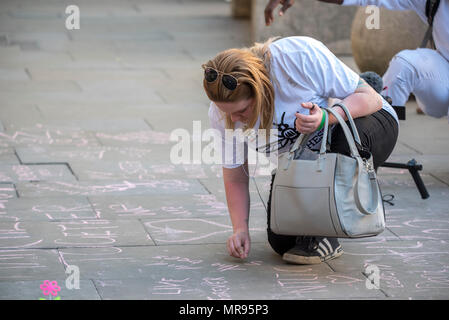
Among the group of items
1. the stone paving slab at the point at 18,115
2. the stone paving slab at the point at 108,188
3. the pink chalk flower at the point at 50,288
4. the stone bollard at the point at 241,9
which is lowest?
the stone bollard at the point at 241,9

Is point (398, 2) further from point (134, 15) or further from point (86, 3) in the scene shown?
point (86, 3)

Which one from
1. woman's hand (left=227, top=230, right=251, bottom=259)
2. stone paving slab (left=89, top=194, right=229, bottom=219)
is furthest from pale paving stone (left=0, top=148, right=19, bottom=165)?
woman's hand (left=227, top=230, right=251, bottom=259)

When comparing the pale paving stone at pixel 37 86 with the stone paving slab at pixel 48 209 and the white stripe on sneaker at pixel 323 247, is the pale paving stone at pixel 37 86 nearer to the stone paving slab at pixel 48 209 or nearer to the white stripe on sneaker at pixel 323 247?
the stone paving slab at pixel 48 209

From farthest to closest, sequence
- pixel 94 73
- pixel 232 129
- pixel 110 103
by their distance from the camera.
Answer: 1. pixel 94 73
2. pixel 110 103
3. pixel 232 129

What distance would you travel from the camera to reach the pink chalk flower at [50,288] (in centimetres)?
357

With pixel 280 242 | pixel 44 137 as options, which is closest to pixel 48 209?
pixel 280 242

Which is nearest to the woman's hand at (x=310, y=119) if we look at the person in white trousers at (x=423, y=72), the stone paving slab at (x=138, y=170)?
the person in white trousers at (x=423, y=72)

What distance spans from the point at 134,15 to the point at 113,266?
30.1 ft

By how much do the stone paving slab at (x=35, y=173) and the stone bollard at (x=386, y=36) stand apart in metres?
3.32

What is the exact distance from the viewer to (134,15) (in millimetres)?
12695

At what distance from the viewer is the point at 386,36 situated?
7.65 meters

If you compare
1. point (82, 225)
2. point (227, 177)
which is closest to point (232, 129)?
point (227, 177)

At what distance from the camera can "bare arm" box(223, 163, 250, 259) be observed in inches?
154

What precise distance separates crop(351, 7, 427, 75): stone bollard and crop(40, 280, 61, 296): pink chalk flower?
4.73m
